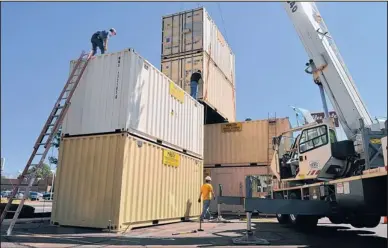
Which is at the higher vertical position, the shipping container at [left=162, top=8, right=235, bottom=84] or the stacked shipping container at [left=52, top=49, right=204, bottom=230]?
the shipping container at [left=162, top=8, right=235, bottom=84]

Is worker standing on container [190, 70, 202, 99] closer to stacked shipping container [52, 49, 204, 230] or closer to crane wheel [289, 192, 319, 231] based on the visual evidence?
stacked shipping container [52, 49, 204, 230]

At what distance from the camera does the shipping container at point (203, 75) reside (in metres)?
13.8

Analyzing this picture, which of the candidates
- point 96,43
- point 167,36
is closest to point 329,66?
point 96,43

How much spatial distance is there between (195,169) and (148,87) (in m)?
3.95

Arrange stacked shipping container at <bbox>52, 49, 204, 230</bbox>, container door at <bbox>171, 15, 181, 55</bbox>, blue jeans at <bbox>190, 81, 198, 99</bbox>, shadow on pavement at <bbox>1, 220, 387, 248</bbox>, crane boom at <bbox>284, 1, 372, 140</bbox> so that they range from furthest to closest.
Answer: container door at <bbox>171, 15, 181, 55</bbox> → blue jeans at <bbox>190, 81, 198, 99</bbox> → crane boom at <bbox>284, 1, 372, 140</bbox> → stacked shipping container at <bbox>52, 49, 204, 230</bbox> → shadow on pavement at <bbox>1, 220, 387, 248</bbox>

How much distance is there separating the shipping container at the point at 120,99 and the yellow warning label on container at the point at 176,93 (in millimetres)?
589

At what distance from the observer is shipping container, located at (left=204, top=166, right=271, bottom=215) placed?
14.4m

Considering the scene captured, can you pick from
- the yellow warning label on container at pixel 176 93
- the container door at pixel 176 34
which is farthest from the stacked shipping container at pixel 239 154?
the yellow warning label on container at pixel 176 93

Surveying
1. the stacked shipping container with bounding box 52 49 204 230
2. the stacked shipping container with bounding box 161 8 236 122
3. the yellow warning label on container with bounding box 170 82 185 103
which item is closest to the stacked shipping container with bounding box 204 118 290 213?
the stacked shipping container with bounding box 161 8 236 122

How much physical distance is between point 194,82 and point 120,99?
6.11 meters

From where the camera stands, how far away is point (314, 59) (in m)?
8.95

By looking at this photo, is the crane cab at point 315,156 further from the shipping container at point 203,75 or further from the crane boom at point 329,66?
the shipping container at point 203,75

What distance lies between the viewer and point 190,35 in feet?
46.9

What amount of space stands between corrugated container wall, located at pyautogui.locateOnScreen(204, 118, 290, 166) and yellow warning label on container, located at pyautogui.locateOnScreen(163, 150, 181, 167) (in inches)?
213
